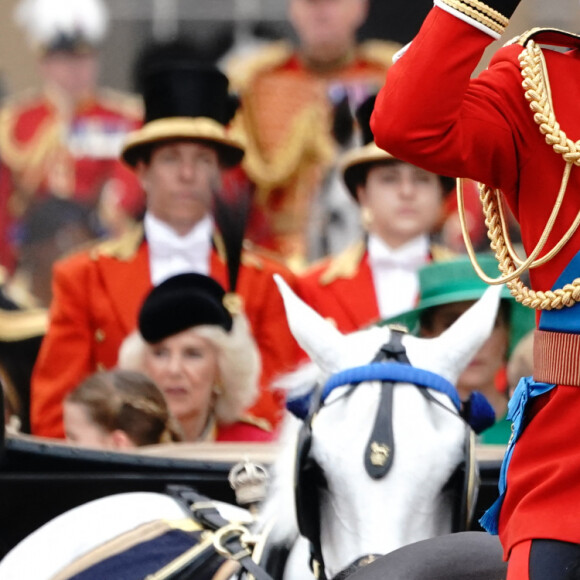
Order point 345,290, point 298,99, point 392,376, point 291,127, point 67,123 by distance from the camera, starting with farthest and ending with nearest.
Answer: point 67,123
point 298,99
point 291,127
point 345,290
point 392,376

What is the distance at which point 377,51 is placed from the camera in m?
8.48

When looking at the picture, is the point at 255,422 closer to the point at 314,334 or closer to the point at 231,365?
the point at 231,365

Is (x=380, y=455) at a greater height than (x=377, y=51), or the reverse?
(x=380, y=455)

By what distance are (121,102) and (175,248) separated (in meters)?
5.49

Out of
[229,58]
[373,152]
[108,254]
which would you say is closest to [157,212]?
[108,254]

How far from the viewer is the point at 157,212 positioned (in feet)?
16.1

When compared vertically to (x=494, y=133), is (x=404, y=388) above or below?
below

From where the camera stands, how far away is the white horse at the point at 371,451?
92.1 inches

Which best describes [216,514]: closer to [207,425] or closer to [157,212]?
[207,425]

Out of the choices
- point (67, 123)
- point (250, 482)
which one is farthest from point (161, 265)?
point (67, 123)

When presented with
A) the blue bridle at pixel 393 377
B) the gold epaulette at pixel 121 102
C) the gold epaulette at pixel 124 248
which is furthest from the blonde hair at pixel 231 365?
the gold epaulette at pixel 121 102

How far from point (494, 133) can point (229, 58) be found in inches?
304

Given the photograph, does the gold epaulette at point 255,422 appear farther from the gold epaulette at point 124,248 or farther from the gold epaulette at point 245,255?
the gold epaulette at point 124,248

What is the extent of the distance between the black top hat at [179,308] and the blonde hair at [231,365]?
3 centimetres
